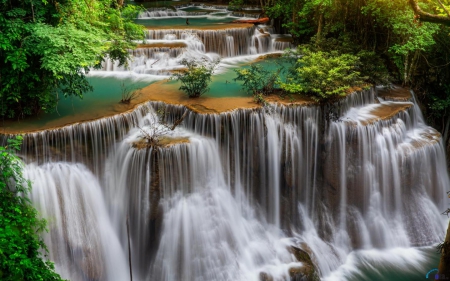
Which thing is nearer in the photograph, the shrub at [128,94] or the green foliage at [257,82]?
the shrub at [128,94]

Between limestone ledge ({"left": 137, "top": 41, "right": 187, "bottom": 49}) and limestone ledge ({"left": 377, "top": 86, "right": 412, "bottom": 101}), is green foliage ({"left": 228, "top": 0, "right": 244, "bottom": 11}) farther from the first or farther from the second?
limestone ledge ({"left": 377, "top": 86, "right": 412, "bottom": 101})

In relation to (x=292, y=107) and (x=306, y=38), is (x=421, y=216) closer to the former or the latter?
(x=292, y=107)

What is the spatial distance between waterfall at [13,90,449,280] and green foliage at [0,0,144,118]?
111 cm

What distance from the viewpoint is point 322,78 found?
10477 millimetres

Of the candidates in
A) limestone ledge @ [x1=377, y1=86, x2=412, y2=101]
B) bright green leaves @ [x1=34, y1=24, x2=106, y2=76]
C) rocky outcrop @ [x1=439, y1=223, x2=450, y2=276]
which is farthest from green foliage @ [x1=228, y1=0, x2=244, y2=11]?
rocky outcrop @ [x1=439, y1=223, x2=450, y2=276]

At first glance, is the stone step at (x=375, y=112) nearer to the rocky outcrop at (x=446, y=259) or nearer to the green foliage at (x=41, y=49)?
the rocky outcrop at (x=446, y=259)

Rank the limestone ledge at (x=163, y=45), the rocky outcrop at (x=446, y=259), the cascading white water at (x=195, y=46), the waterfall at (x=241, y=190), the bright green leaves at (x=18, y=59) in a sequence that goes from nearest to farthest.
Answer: the rocky outcrop at (x=446, y=259), the bright green leaves at (x=18, y=59), the waterfall at (x=241, y=190), the cascading white water at (x=195, y=46), the limestone ledge at (x=163, y=45)

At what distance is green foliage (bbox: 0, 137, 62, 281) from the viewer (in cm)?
583

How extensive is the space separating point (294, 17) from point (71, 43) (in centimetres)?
1133

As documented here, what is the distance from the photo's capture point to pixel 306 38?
1633 centimetres

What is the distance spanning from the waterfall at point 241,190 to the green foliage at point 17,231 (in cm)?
62

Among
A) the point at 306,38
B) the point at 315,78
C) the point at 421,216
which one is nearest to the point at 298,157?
the point at 315,78

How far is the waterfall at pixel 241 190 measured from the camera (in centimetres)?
827

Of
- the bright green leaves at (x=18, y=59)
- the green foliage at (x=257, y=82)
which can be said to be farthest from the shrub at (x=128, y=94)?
the green foliage at (x=257, y=82)
